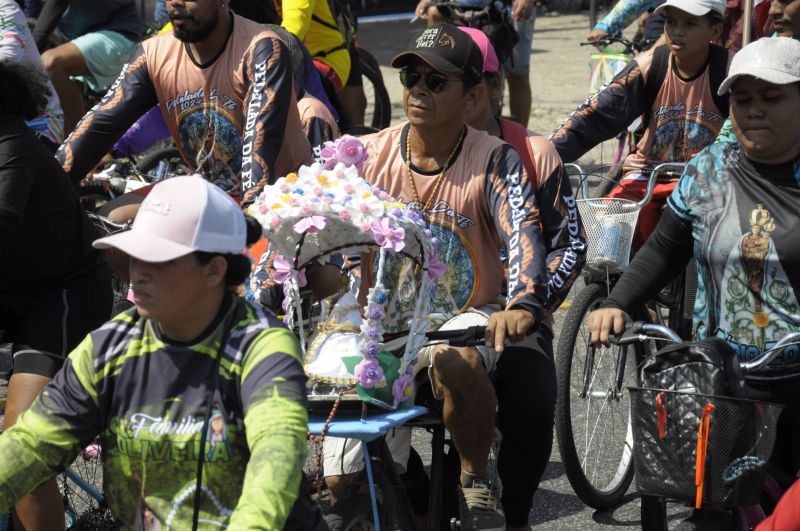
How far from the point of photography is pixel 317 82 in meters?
7.98

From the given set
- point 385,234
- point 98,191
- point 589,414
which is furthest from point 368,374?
point 98,191

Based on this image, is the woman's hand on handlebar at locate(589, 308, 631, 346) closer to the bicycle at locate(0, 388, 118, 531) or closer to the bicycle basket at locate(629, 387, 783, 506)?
the bicycle basket at locate(629, 387, 783, 506)

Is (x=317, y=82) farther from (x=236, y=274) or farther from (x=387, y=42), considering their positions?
(x=387, y=42)

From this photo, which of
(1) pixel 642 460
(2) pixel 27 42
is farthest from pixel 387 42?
(1) pixel 642 460

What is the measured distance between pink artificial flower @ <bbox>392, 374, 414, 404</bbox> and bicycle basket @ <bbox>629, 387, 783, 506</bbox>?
2.33ft

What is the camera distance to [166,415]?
3297 mm

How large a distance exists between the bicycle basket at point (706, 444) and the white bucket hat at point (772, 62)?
3.31ft

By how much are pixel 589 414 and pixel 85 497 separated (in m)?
2.41

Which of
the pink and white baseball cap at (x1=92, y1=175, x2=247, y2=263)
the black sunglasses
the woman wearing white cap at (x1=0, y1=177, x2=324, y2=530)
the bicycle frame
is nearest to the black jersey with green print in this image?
the woman wearing white cap at (x1=0, y1=177, x2=324, y2=530)

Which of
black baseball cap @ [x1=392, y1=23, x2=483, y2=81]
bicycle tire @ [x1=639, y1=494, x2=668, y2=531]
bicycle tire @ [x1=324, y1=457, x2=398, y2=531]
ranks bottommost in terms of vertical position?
bicycle tire @ [x1=639, y1=494, x2=668, y2=531]

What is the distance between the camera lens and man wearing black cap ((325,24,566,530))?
15.2ft

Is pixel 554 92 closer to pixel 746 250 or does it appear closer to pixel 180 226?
pixel 746 250

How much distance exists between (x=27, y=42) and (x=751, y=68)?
396 cm

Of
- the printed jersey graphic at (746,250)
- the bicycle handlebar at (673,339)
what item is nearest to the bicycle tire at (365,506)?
the bicycle handlebar at (673,339)
